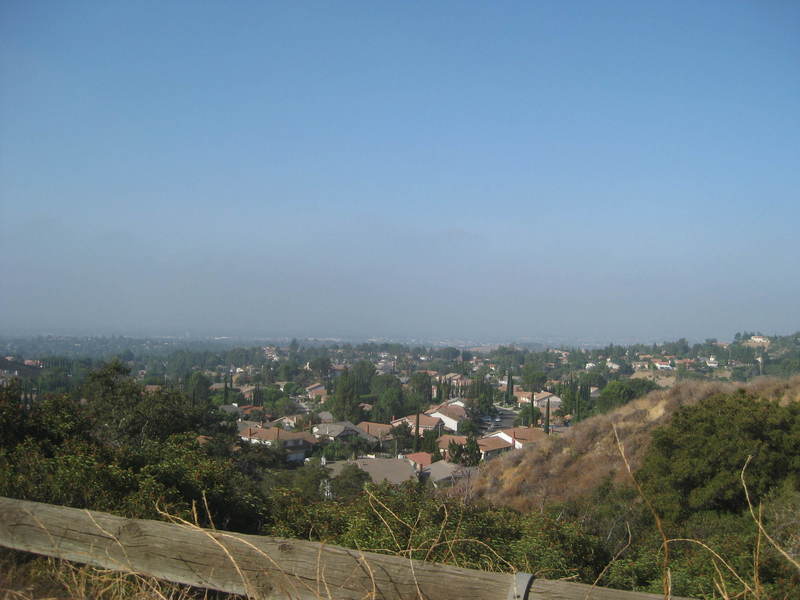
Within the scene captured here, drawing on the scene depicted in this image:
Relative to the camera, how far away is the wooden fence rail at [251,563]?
190 centimetres

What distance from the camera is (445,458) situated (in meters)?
33.5

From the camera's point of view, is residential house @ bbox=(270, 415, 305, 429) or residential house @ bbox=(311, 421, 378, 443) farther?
residential house @ bbox=(270, 415, 305, 429)

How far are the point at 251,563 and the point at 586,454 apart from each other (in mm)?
17371

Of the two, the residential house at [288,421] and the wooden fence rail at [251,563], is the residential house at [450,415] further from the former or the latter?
the wooden fence rail at [251,563]

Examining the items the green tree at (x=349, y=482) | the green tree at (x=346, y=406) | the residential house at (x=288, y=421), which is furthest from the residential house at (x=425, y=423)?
the green tree at (x=349, y=482)

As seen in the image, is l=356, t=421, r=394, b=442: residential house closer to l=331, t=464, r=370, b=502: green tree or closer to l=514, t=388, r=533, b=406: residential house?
l=514, t=388, r=533, b=406: residential house

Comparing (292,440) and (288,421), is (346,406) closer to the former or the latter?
(288,421)

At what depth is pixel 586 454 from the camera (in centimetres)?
1788

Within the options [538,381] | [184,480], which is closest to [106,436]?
[184,480]

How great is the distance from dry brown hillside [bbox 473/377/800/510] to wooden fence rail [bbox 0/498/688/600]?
13217 millimetres

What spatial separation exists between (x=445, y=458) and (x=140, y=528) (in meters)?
32.4

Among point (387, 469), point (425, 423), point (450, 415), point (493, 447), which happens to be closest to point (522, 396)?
point (450, 415)

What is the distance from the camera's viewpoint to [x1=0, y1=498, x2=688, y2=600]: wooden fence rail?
1902 millimetres

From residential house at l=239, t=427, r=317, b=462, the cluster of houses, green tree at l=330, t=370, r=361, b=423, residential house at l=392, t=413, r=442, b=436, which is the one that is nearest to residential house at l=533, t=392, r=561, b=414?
the cluster of houses
